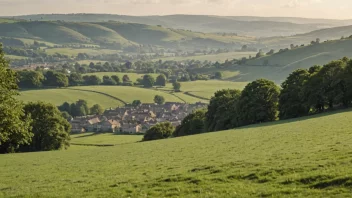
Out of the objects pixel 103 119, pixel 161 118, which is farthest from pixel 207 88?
pixel 103 119

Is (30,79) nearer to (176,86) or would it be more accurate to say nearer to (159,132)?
(176,86)

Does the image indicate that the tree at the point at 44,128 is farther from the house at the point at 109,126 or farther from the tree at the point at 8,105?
the house at the point at 109,126

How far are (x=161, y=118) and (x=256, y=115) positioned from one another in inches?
3358

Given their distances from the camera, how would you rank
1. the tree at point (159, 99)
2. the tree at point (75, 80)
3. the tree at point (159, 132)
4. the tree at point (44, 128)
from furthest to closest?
the tree at point (75, 80)
the tree at point (159, 99)
the tree at point (159, 132)
the tree at point (44, 128)

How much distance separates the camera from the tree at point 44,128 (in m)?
68.9

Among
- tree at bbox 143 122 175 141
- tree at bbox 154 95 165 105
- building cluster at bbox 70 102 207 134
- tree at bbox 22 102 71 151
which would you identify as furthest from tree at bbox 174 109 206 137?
tree at bbox 154 95 165 105

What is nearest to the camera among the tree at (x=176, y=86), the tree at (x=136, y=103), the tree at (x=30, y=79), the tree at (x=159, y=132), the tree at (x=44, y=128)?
the tree at (x=44, y=128)

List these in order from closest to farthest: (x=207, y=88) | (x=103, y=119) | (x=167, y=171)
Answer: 1. (x=167, y=171)
2. (x=103, y=119)
3. (x=207, y=88)

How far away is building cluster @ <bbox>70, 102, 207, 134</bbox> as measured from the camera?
12950 cm

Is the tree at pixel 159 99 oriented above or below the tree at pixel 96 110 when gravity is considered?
above

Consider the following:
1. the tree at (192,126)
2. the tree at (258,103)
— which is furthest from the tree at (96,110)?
the tree at (258,103)

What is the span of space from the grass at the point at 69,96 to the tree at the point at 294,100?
345 feet

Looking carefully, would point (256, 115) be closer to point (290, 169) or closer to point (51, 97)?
point (290, 169)

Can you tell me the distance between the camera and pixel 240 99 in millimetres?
72625
